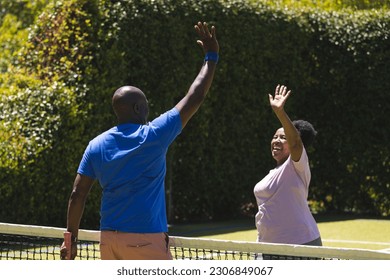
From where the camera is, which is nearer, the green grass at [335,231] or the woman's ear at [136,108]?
the woman's ear at [136,108]

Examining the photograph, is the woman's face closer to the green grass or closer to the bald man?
the bald man

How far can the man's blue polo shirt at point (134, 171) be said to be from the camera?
5266 millimetres

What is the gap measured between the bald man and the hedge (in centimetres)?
758

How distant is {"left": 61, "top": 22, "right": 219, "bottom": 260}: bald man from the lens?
5.27 meters

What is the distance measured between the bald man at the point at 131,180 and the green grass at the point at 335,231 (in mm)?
8109

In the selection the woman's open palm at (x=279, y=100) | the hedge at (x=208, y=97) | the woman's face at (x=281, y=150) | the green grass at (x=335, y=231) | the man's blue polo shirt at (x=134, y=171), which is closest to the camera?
the man's blue polo shirt at (x=134, y=171)

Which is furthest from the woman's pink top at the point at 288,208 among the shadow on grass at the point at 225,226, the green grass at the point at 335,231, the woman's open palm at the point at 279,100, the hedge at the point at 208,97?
the shadow on grass at the point at 225,226

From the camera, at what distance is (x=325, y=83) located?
58.0ft

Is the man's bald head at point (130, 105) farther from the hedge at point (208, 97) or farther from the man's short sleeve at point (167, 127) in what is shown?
the hedge at point (208, 97)

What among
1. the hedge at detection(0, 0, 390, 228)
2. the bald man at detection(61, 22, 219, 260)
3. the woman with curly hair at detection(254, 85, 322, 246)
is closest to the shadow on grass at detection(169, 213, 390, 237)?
the hedge at detection(0, 0, 390, 228)

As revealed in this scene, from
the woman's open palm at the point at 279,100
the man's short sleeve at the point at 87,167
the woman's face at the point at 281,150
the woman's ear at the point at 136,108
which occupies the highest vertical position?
the woman's open palm at the point at 279,100

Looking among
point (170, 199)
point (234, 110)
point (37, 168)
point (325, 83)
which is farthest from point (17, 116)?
point (325, 83)

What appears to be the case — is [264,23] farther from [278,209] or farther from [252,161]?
[278,209]


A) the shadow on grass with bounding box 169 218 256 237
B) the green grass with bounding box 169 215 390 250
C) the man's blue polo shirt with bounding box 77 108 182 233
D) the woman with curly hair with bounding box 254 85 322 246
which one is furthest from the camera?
the shadow on grass with bounding box 169 218 256 237
